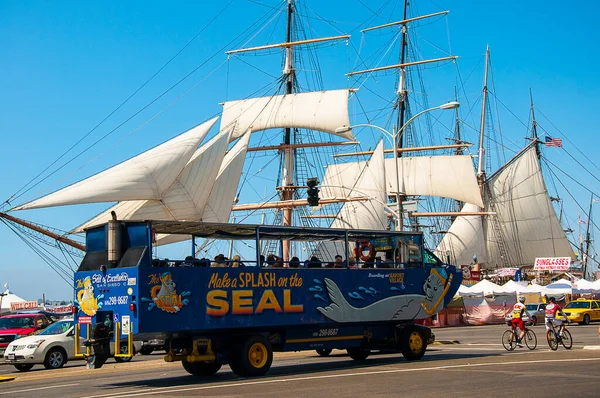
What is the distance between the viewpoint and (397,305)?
1919cm

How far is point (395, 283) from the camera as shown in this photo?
63.1 ft

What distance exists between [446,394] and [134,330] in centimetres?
615

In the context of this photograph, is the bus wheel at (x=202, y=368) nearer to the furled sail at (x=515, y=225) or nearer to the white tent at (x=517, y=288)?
the white tent at (x=517, y=288)

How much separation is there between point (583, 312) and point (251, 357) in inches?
1190

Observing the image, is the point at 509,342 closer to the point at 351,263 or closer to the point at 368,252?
the point at 368,252

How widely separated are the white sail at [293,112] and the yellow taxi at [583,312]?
995 inches

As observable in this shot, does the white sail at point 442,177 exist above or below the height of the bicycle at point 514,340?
above

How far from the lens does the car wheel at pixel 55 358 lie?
73.4ft

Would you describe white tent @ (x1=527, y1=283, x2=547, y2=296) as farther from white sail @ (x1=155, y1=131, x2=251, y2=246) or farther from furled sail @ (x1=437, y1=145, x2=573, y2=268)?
furled sail @ (x1=437, y1=145, x2=573, y2=268)

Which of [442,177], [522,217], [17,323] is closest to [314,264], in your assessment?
[17,323]

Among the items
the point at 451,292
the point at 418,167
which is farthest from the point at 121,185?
the point at 418,167

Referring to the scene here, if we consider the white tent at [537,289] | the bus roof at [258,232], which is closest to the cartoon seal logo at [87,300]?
the bus roof at [258,232]

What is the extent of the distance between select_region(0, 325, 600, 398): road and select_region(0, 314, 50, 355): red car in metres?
8.05

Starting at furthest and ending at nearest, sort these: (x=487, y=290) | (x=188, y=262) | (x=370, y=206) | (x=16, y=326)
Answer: (x=370, y=206), (x=487, y=290), (x=16, y=326), (x=188, y=262)
